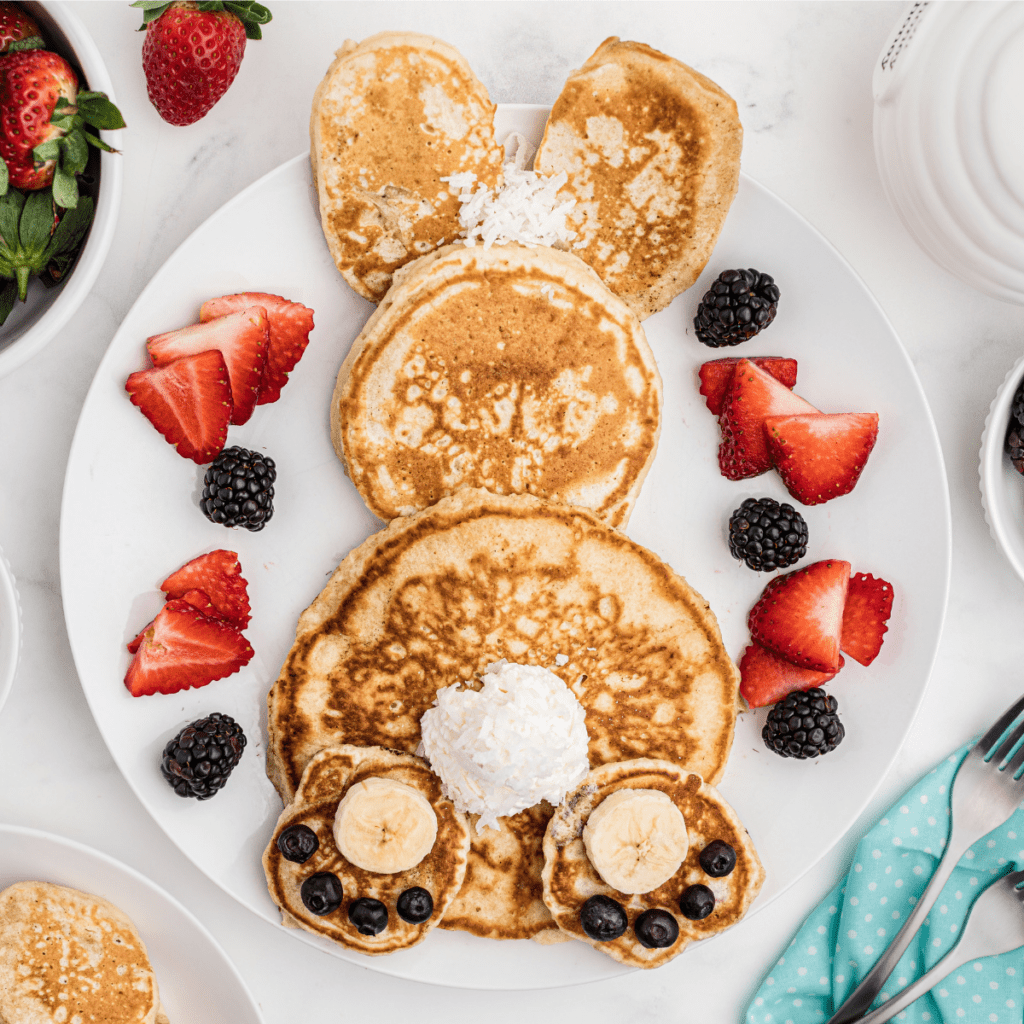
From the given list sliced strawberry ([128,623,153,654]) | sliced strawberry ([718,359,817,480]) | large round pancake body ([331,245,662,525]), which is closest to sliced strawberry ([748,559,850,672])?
sliced strawberry ([718,359,817,480])

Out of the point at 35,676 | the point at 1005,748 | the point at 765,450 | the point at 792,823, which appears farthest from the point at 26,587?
the point at 1005,748

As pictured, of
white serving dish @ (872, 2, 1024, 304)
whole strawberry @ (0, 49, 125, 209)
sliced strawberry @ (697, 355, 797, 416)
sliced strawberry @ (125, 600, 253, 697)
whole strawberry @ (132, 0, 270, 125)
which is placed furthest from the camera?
sliced strawberry @ (697, 355, 797, 416)

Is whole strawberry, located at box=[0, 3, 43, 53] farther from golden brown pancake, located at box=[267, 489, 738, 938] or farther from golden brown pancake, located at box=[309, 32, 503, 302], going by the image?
golden brown pancake, located at box=[267, 489, 738, 938]

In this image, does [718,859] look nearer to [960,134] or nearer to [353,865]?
[353,865]

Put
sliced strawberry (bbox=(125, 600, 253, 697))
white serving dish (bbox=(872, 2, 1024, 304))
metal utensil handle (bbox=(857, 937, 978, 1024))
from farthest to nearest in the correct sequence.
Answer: metal utensil handle (bbox=(857, 937, 978, 1024))
sliced strawberry (bbox=(125, 600, 253, 697))
white serving dish (bbox=(872, 2, 1024, 304))

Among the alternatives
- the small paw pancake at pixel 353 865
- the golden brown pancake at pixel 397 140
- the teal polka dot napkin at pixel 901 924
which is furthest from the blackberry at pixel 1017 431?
the small paw pancake at pixel 353 865

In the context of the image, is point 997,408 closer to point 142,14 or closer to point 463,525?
point 463,525
